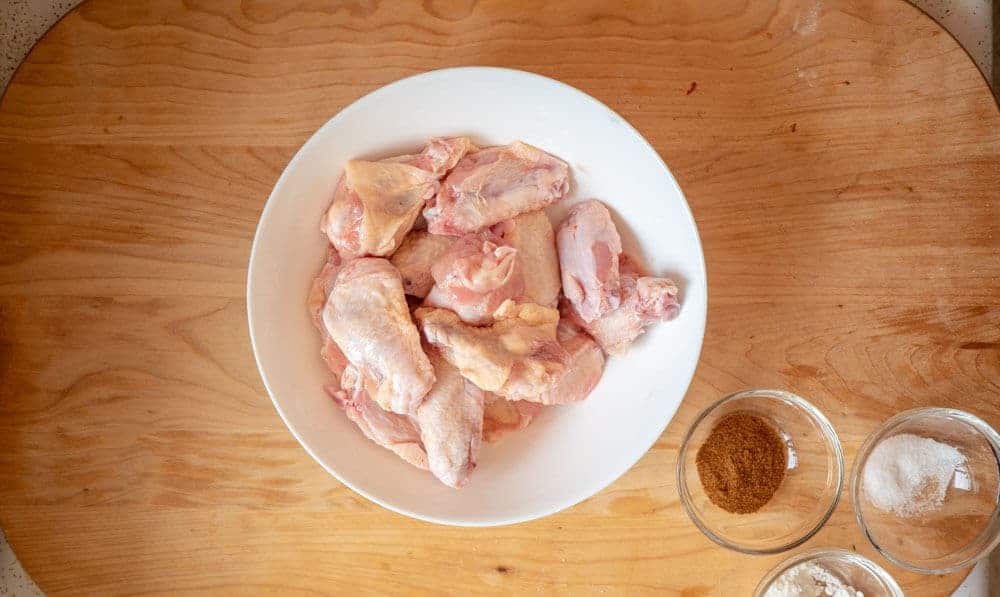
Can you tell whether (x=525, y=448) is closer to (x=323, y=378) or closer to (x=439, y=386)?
(x=439, y=386)

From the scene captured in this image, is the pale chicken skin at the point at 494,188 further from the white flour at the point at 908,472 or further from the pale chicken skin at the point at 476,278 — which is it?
the white flour at the point at 908,472

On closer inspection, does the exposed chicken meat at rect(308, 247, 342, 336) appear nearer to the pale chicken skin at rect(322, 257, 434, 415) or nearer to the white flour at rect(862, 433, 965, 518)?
the pale chicken skin at rect(322, 257, 434, 415)

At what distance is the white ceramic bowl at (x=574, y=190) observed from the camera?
124 cm

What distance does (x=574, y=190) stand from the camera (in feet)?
4.50

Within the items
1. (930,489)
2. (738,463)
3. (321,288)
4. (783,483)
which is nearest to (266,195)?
(321,288)

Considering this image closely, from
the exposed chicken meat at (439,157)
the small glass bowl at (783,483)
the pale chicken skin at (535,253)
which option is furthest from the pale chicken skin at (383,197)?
the small glass bowl at (783,483)

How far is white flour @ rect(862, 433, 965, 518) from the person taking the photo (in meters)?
1.47

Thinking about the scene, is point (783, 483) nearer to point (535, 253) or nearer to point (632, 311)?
point (632, 311)

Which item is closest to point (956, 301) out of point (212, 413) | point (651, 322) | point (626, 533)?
point (651, 322)

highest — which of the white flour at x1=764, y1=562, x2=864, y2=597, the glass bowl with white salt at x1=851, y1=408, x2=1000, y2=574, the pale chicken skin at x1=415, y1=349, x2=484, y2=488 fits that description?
the pale chicken skin at x1=415, y1=349, x2=484, y2=488

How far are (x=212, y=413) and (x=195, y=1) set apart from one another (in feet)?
2.47

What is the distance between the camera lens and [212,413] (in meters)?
1.45

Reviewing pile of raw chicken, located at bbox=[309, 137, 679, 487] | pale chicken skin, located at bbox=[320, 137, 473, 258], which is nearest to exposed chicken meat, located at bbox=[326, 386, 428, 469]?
pile of raw chicken, located at bbox=[309, 137, 679, 487]

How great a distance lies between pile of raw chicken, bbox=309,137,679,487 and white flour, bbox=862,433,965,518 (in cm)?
57
